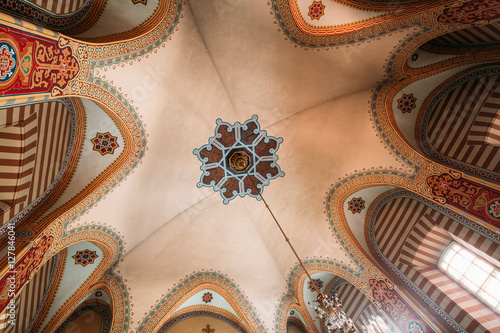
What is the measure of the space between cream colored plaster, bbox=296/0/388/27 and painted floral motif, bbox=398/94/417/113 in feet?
6.91

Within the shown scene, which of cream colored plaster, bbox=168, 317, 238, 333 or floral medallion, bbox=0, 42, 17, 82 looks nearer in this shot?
floral medallion, bbox=0, 42, 17, 82

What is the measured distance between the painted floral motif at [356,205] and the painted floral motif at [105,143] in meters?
6.02

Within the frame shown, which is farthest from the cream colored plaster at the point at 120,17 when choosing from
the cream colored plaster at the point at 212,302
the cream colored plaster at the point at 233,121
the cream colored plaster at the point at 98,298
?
the cream colored plaster at the point at 212,302

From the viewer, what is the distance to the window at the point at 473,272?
5359mm

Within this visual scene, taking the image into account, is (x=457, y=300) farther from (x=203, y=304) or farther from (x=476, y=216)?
(x=203, y=304)

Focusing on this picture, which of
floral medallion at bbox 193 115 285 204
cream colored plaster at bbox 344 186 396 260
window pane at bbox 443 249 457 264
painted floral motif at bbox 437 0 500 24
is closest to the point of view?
painted floral motif at bbox 437 0 500 24

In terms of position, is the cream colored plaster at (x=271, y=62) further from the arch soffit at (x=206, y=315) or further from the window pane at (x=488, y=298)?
the arch soffit at (x=206, y=315)

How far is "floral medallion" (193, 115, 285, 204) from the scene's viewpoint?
7.58m

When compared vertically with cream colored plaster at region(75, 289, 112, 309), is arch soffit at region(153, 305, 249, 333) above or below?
below

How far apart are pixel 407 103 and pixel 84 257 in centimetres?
854

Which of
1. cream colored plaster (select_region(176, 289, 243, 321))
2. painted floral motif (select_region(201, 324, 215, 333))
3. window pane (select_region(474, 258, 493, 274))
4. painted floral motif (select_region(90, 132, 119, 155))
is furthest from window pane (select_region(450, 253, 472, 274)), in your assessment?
painted floral motif (select_region(90, 132, 119, 155))

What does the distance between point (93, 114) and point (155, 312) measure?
508 cm

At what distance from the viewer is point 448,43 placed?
20.1ft

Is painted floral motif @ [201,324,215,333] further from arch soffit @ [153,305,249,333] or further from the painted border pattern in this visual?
the painted border pattern
